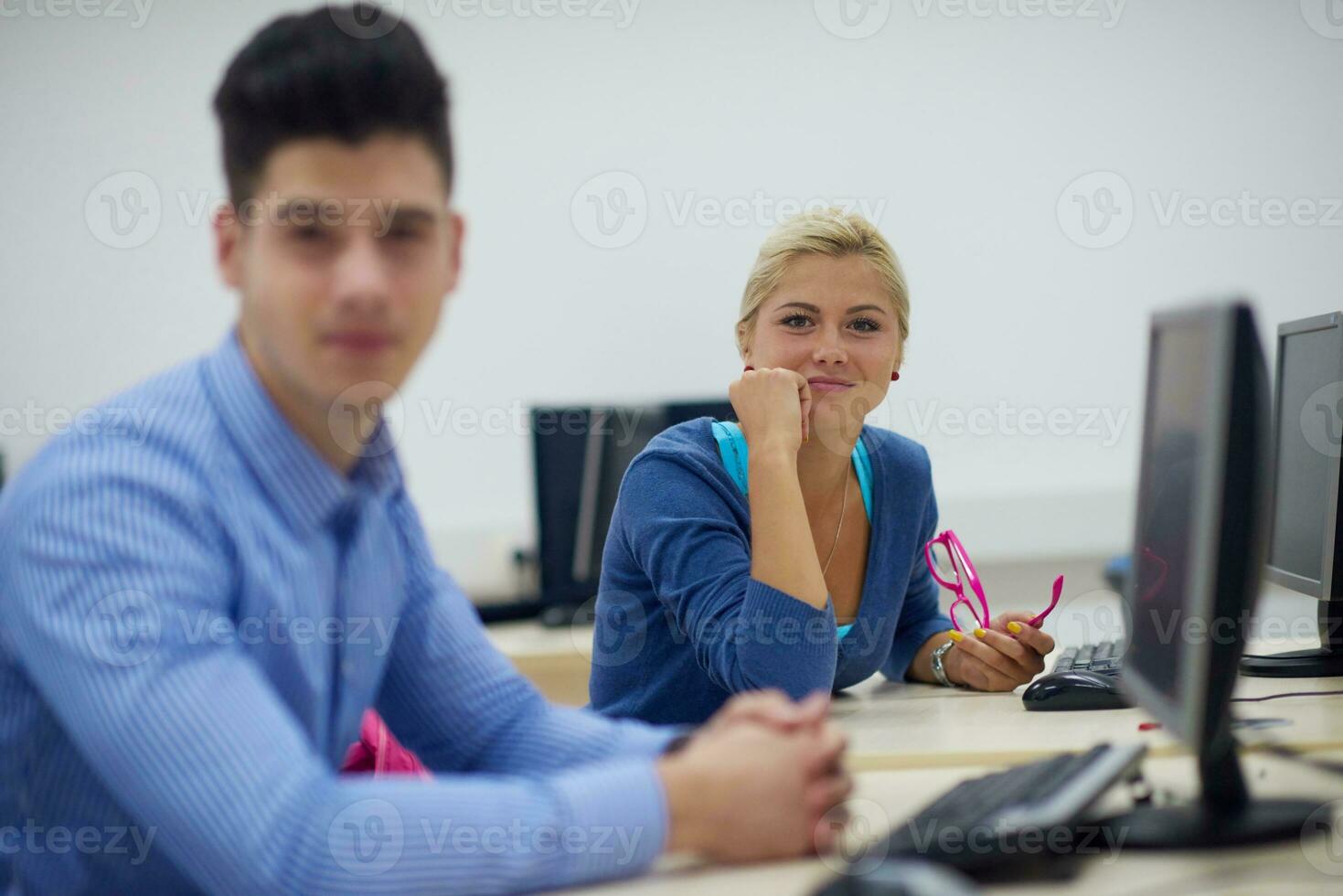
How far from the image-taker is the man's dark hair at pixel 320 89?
92cm

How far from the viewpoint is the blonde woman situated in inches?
61.2

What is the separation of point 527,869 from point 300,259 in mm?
482

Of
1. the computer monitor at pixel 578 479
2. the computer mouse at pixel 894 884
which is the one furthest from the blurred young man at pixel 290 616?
the computer monitor at pixel 578 479

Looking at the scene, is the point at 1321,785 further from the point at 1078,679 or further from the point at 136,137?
the point at 136,137

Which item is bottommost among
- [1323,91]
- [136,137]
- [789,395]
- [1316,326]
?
[789,395]

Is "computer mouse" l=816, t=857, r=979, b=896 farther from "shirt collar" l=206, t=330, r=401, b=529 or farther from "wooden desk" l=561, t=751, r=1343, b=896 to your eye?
"shirt collar" l=206, t=330, r=401, b=529

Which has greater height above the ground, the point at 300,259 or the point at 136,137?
the point at 136,137

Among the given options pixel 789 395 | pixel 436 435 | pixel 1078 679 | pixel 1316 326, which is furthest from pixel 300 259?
pixel 436 435

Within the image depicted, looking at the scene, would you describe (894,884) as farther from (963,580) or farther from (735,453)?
(963,580)

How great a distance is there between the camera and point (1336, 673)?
1784 mm

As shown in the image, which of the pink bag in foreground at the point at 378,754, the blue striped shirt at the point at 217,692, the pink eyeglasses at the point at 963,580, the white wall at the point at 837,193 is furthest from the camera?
the white wall at the point at 837,193

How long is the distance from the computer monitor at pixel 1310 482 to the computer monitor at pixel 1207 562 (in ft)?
2.62

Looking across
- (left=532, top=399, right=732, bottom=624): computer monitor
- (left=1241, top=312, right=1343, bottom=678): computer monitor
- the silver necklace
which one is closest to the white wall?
(left=532, top=399, right=732, bottom=624): computer monitor

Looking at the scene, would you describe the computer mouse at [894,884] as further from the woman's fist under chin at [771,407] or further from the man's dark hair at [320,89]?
the woman's fist under chin at [771,407]
